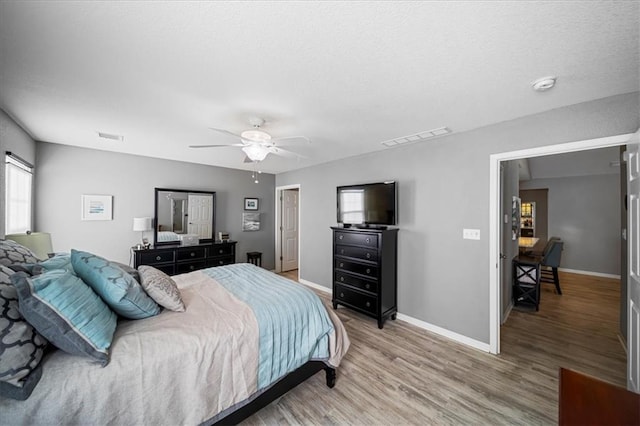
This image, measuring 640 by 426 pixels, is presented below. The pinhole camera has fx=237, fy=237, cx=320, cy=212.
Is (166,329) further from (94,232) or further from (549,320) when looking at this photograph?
(549,320)

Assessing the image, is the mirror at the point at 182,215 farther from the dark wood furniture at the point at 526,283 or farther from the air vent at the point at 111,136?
the dark wood furniture at the point at 526,283

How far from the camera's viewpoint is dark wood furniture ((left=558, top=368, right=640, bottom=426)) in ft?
2.82

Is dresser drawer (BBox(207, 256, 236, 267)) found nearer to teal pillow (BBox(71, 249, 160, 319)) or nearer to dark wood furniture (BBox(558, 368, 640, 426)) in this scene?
teal pillow (BBox(71, 249, 160, 319))

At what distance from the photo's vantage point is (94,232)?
356 cm

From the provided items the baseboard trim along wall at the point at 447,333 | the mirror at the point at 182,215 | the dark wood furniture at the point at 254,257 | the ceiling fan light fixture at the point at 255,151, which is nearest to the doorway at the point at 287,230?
the dark wood furniture at the point at 254,257

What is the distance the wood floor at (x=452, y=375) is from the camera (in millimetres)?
1743

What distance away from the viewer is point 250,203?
5219 mm

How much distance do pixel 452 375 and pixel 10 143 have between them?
4842 mm

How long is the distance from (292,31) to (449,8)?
0.76m

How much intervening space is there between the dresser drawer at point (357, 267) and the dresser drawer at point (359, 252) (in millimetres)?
97

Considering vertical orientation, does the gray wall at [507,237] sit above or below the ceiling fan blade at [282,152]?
below

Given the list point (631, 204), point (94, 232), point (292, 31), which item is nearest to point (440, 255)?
point (631, 204)

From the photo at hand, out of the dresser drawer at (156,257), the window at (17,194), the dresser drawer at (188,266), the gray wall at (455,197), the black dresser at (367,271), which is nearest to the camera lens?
the gray wall at (455,197)

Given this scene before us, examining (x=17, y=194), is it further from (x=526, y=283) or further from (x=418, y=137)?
(x=526, y=283)
